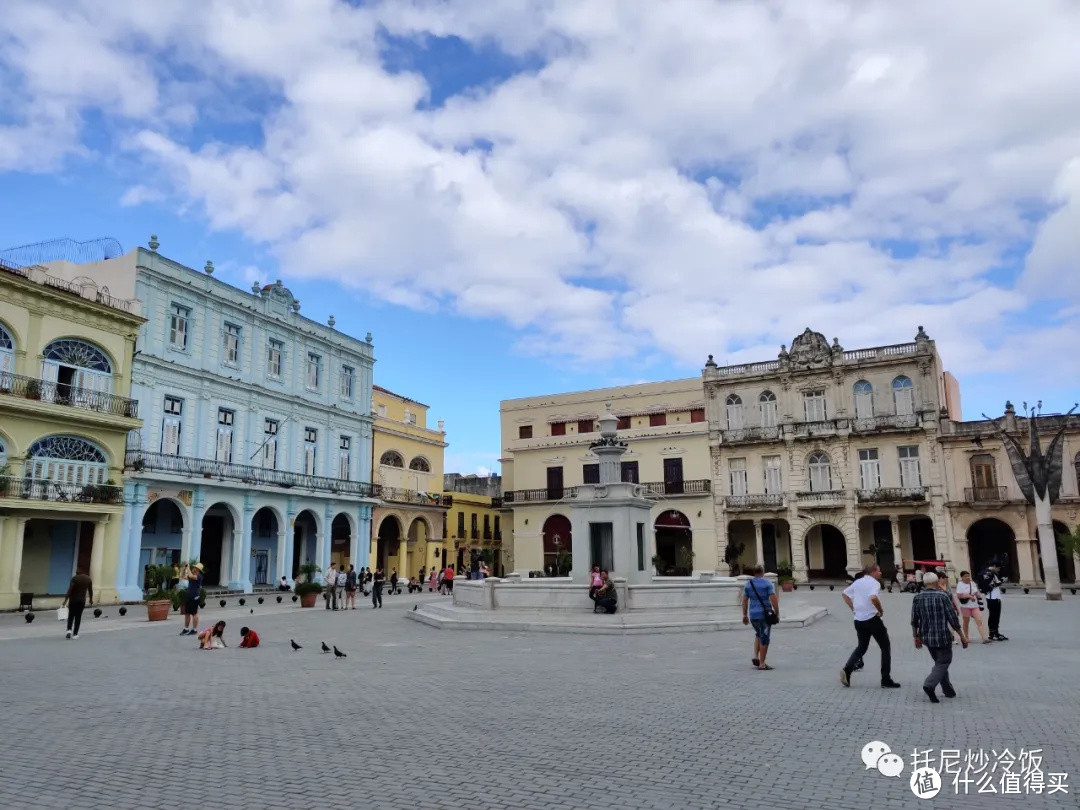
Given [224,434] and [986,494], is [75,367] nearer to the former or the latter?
[224,434]

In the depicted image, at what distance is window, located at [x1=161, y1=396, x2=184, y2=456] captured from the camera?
3131 centimetres

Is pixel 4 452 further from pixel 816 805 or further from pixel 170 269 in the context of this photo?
pixel 816 805

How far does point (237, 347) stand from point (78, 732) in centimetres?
2976

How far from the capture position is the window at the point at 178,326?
32.1 metres

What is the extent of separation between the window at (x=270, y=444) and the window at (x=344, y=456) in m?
4.49

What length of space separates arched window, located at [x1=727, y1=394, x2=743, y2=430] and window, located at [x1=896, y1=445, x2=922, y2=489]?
8427 mm

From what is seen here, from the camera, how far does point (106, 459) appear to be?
28.5 metres

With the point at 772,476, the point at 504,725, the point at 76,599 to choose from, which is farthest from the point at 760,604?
the point at 772,476

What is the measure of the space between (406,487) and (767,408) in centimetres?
2082

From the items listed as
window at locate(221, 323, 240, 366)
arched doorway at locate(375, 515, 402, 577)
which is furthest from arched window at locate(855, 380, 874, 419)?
window at locate(221, 323, 240, 366)

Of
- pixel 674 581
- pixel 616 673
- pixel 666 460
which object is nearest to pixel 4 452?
pixel 674 581

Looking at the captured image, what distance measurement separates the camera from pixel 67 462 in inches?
1070

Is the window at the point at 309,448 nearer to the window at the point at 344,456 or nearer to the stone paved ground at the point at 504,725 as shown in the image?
the window at the point at 344,456

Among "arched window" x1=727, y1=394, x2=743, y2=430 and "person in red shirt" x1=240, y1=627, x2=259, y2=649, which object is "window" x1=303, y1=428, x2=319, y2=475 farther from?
"person in red shirt" x1=240, y1=627, x2=259, y2=649
